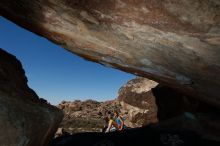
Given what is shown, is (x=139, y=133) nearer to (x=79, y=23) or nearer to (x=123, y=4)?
(x=79, y=23)

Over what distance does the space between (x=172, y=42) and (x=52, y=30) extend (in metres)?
4.32

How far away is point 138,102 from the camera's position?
29.8 m

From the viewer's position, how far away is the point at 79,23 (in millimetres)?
10477

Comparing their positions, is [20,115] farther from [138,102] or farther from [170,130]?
[138,102]

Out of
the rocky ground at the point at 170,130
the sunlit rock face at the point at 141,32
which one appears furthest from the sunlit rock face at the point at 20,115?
the rocky ground at the point at 170,130

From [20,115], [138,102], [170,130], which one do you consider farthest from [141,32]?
[138,102]

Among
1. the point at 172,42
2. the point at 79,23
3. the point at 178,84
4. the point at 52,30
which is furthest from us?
the point at 178,84

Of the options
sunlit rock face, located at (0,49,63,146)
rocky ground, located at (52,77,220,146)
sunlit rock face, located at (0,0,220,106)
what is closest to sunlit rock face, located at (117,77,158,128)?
rocky ground, located at (52,77,220,146)

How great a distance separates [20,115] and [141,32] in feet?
13.7

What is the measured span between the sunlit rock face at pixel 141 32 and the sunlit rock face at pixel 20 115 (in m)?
2.22

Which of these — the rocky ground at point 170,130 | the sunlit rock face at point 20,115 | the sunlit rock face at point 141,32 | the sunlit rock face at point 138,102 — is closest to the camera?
the sunlit rock face at point 141,32

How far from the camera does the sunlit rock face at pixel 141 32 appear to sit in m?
8.41

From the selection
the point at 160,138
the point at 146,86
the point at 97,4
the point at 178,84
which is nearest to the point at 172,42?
the point at 97,4

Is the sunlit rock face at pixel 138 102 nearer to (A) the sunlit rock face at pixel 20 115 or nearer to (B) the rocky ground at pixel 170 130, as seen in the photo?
(B) the rocky ground at pixel 170 130
